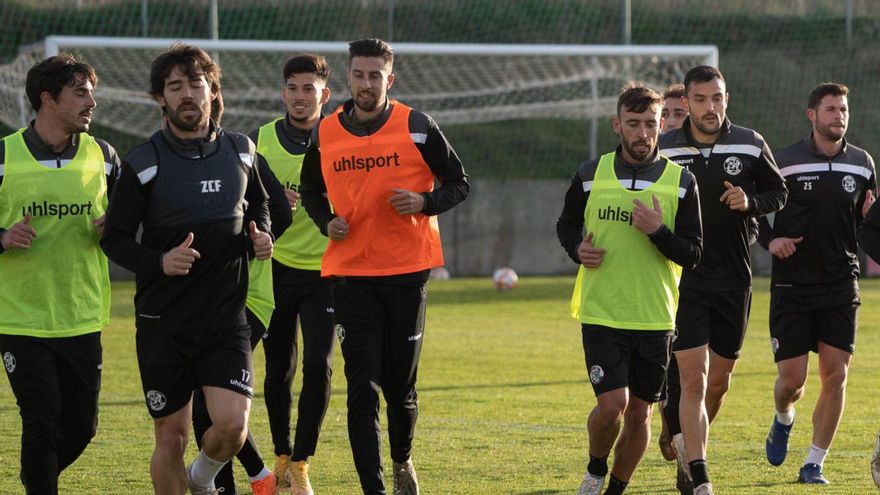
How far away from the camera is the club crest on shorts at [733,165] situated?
7.77 m

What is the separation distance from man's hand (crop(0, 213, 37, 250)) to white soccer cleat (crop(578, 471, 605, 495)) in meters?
3.01

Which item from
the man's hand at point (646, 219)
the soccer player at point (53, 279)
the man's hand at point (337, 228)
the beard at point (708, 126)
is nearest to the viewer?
the soccer player at point (53, 279)

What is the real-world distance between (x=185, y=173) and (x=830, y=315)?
4.55m

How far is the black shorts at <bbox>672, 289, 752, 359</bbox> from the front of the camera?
25.2 feet

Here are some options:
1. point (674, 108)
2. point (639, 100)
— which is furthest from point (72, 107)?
point (674, 108)

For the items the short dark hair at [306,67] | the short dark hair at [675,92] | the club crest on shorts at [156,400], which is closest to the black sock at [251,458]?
the club crest on shorts at [156,400]

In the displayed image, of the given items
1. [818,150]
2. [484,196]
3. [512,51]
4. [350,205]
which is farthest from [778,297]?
[484,196]

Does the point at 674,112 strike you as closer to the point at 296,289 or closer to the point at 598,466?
the point at 296,289

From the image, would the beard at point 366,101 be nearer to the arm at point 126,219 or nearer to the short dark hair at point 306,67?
the short dark hair at point 306,67

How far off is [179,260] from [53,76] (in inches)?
54.6

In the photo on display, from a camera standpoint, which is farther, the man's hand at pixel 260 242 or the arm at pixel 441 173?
the arm at pixel 441 173

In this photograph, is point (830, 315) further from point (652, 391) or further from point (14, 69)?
point (14, 69)

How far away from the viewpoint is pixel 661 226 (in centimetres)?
657

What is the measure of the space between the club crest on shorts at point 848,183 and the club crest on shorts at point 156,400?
475 centimetres
